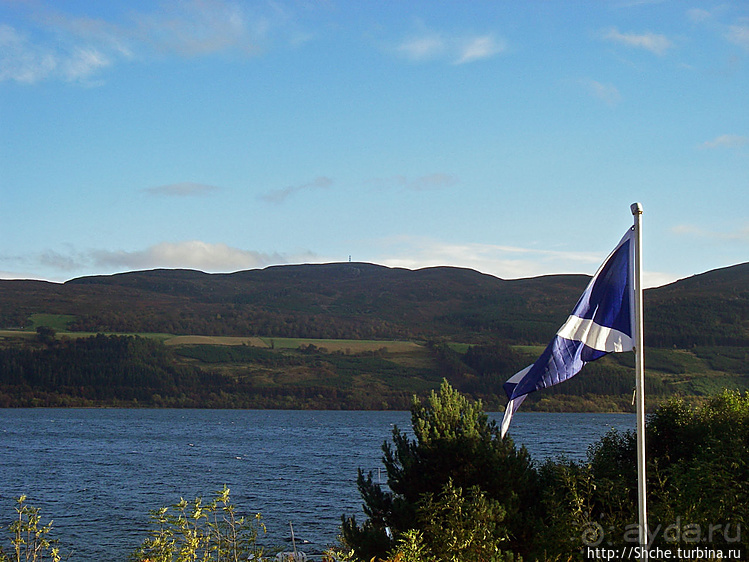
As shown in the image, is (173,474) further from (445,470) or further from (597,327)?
(597,327)

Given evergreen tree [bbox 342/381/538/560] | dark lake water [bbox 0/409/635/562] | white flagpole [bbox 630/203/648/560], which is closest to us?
white flagpole [bbox 630/203/648/560]

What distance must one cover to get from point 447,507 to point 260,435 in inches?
5637

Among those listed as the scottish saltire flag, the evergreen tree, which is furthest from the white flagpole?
the evergreen tree

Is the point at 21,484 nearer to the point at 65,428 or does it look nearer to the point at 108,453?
the point at 108,453

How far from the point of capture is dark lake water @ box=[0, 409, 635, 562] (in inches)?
1907

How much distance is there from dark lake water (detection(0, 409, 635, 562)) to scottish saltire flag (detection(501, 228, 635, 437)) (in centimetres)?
3158

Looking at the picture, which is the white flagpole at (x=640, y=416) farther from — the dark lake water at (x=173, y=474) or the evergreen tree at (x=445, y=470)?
the dark lake water at (x=173, y=474)

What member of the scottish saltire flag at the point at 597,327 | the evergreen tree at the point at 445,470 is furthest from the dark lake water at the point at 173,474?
the scottish saltire flag at the point at 597,327

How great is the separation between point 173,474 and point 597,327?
79.0 meters

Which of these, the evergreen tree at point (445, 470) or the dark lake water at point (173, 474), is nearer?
the evergreen tree at point (445, 470)

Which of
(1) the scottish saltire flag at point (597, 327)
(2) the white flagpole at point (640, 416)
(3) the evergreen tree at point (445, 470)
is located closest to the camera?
(2) the white flagpole at point (640, 416)

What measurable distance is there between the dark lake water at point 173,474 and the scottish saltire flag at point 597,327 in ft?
104

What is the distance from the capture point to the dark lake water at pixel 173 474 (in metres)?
48.4

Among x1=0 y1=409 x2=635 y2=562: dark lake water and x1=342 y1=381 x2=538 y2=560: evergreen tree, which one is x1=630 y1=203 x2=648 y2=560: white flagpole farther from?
x1=0 y1=409 x2=635 y2=562: dark lake water
